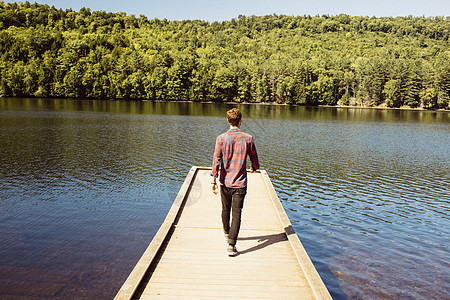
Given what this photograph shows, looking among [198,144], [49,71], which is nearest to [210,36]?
[49,71]

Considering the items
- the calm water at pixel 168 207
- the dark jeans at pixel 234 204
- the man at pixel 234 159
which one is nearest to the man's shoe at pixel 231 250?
the dark jeans at pixel 234 204

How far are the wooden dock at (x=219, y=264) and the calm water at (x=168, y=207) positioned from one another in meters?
1.73

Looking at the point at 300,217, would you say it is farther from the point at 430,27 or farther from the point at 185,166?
the point at 430,27

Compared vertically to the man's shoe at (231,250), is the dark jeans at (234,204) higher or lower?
higher

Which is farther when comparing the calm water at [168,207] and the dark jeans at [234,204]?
the calm water at [168,207]

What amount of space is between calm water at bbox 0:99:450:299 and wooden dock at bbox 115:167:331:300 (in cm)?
173

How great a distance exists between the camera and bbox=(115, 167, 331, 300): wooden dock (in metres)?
5.18

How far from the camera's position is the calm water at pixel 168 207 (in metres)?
7.98

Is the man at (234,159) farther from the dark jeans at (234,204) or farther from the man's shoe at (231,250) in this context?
the man's shoe at (231,250)

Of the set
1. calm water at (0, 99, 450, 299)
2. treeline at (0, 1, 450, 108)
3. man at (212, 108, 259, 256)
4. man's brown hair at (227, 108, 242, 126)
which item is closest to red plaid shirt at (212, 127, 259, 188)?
man at (212, 108, 259, 256)

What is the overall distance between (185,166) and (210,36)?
164 meters

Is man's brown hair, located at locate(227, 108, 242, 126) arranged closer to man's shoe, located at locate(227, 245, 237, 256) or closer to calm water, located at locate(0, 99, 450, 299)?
man's shoe, located at locate(227, 245, 237, 256)

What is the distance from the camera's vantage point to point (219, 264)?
20.0ft

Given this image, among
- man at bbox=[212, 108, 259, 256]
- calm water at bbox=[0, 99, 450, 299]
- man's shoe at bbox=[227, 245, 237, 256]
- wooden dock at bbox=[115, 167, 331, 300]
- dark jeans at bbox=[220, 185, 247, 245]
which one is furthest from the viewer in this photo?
calm water at bbox=[0, 99, 450, 299]
